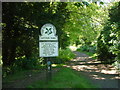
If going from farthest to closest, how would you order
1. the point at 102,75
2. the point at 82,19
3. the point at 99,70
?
the point at 82,19
the point at 99,70
the point at 102,75

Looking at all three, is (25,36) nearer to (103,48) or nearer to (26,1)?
(26,1)

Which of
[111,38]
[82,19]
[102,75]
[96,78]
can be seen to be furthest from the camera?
[82,19]

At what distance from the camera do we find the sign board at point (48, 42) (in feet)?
22.2

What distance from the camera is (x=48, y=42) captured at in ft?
22.4

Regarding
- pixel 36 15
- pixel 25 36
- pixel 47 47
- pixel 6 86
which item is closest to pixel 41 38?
pixel 47 47

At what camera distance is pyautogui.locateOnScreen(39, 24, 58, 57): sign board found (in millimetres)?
6753

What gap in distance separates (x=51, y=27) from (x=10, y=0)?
17.9ft

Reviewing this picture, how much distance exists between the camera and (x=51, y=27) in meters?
6.77

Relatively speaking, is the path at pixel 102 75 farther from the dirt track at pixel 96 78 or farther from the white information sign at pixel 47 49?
the white information sign at pixel 47 49

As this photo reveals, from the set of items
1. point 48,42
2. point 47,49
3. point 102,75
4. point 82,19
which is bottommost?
point 102,75

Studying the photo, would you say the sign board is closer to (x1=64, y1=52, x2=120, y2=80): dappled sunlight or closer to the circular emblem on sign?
the circular emblem on sign

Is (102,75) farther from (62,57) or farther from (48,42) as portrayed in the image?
(62,57)

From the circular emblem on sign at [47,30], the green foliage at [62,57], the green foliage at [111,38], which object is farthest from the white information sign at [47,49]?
the green foliage at [62,57]

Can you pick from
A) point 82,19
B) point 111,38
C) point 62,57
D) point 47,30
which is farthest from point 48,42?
point 62,57
